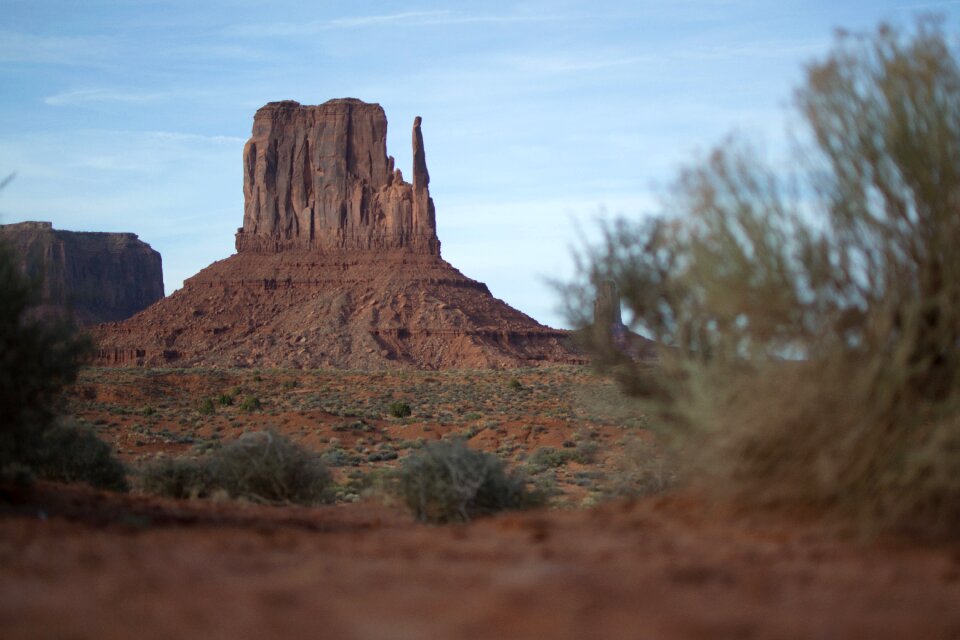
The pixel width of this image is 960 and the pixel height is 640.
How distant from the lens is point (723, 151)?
8.70m

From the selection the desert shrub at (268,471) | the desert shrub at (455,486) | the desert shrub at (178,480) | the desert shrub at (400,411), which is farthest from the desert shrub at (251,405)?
the desert shrub at (455,486)

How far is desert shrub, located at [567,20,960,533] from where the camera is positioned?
732 centimetres

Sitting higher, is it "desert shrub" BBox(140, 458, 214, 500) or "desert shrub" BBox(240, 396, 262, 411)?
"desert shrub" BBox(240, 396, 262, 411)

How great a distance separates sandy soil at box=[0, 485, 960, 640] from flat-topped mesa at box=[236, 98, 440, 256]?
8776 cm

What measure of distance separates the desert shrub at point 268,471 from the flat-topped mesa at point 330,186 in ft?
267

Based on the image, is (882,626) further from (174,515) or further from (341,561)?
(174,515)

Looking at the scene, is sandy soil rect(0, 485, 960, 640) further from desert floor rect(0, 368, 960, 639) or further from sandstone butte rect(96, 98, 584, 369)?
sandstone butte rect(96, 98, 584, 369)

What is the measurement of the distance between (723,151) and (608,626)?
201 inches

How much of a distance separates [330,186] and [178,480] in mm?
89242

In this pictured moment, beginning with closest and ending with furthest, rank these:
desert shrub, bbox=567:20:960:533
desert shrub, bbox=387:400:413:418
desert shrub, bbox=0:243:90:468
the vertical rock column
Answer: desert shrub, bbox=567:20:960:533 → desert shrub, bbox=0:243:90:468 → desert shrub, bbox=387:400:413:418 → the vertical rock column

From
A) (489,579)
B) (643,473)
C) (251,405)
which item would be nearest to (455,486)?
Result: (643,473)

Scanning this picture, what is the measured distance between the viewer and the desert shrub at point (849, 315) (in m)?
7.32

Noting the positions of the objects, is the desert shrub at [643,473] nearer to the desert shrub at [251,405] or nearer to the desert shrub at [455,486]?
the desert shrub at [455,486]

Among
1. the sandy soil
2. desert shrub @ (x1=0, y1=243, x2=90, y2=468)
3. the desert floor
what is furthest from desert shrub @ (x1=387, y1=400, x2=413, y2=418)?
the sandy soil
